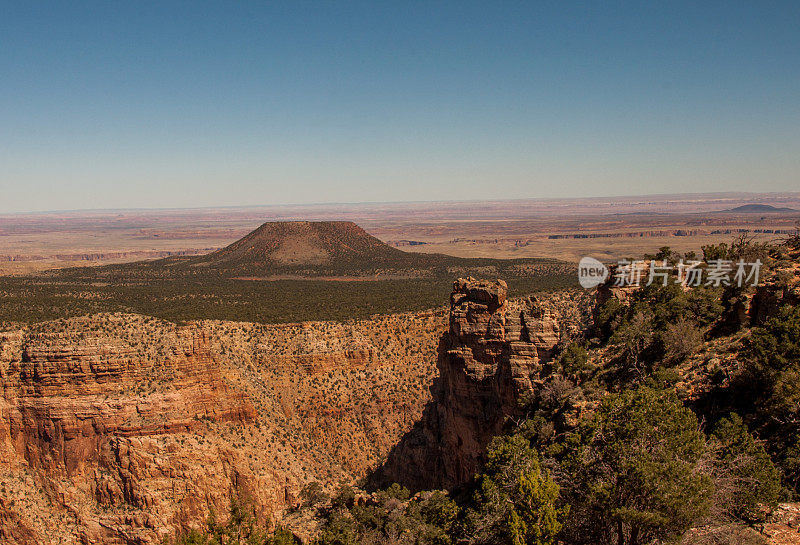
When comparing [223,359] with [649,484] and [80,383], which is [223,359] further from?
[649,484]

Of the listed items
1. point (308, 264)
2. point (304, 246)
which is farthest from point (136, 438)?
point (304, 246)

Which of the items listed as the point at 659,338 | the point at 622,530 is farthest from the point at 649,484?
the point at 659,338

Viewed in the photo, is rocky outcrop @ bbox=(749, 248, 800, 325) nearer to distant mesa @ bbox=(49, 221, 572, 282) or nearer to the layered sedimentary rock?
the layered sedimentary rock

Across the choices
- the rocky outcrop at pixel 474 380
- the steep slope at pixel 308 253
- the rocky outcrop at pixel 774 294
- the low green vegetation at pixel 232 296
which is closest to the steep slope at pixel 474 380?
the rocky outcrop at pixel 474 380

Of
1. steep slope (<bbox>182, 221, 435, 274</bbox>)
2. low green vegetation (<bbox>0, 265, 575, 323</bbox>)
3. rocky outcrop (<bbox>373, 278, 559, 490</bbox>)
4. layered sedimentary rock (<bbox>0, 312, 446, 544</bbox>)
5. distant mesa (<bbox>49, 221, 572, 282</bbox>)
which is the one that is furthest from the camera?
steep slope (<bbox>182, 221, 435, 274</bbox>)

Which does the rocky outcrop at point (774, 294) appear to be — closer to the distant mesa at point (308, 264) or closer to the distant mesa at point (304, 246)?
the distant mesa at point (308, 264)

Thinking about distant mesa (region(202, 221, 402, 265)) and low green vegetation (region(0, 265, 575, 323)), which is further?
distant mesa (region(202, 221, 402, 265))

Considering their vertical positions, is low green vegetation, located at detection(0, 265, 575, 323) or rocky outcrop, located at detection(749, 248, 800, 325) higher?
rocky outcrop, located at detection(749, 248, 800, 325)

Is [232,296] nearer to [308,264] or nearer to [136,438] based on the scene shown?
[136,438]

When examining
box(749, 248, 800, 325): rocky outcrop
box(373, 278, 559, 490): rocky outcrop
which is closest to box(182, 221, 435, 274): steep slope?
box(373, 278, 559, 490): rocky outcrop
